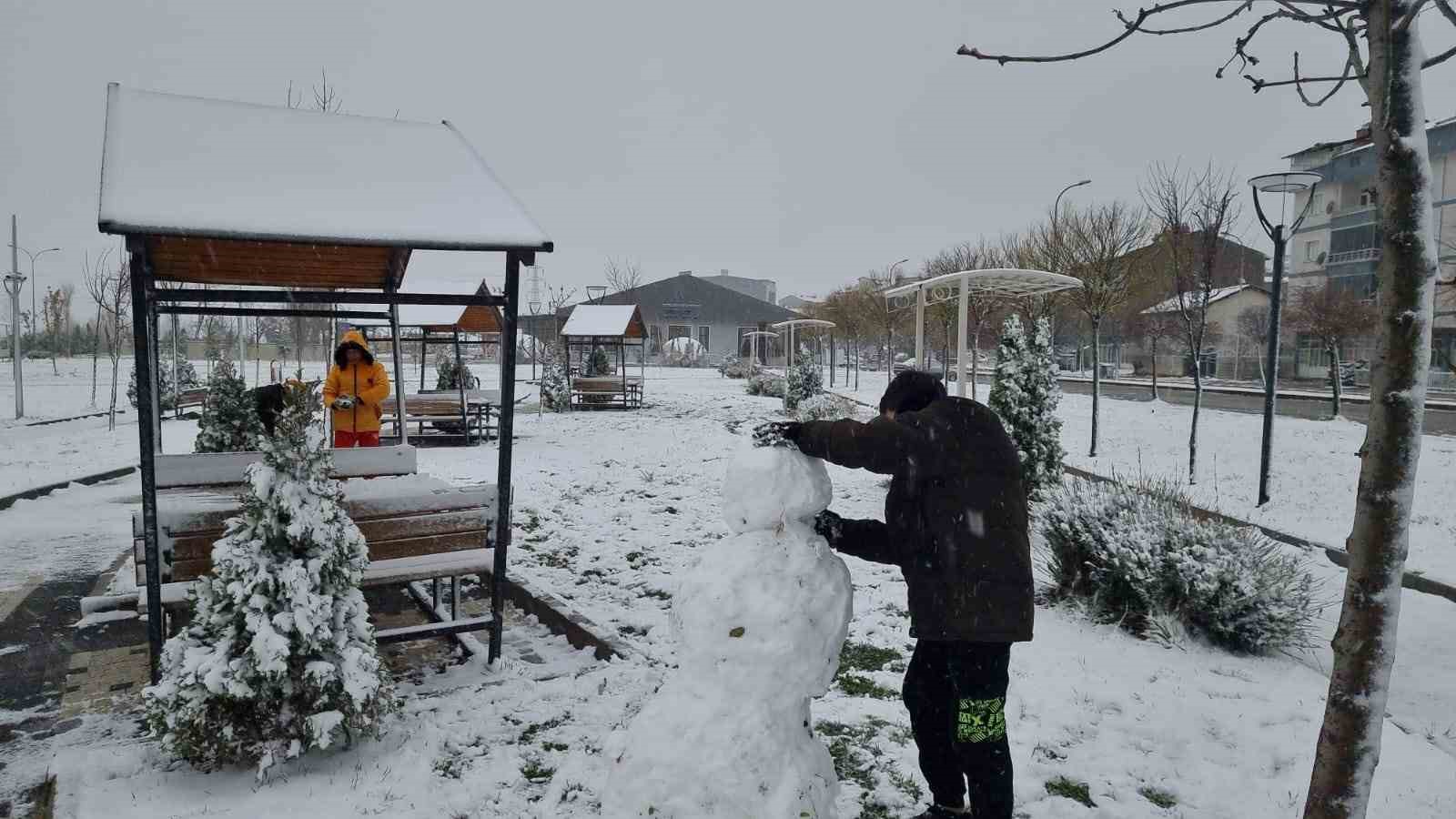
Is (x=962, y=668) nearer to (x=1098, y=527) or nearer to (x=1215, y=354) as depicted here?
(x=1098, y=527)

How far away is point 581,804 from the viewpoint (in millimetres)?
3088

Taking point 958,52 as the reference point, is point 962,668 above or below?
below

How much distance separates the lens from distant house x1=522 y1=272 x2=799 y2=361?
51.8m

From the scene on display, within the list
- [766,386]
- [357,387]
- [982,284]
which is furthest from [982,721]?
[766,386]

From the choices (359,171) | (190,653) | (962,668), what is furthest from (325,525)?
(962,668)

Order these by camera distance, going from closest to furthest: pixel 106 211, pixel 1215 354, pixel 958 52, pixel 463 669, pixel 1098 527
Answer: pixel 958 52 < pixel 106 211 < pixel 463 669 < pixel 1098 527 < pixel 1215 354

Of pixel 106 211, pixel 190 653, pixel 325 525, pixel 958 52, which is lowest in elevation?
pixel 190 653

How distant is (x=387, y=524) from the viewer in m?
4.28

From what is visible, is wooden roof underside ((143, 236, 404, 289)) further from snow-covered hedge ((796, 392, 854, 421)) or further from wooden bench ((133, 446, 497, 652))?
snow-covered hedge ((796, 392, 854, 421))

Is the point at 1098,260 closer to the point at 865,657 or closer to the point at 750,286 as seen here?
the point at 865,657

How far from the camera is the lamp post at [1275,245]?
26.7 ft

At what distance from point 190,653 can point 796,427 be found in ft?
8.42

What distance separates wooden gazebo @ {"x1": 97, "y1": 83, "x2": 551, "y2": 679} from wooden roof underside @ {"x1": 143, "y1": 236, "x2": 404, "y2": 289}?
5cm

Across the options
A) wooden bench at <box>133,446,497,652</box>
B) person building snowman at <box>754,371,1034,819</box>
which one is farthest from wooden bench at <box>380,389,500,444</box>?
person building snowman at <box>754,371,1034,819</box>
